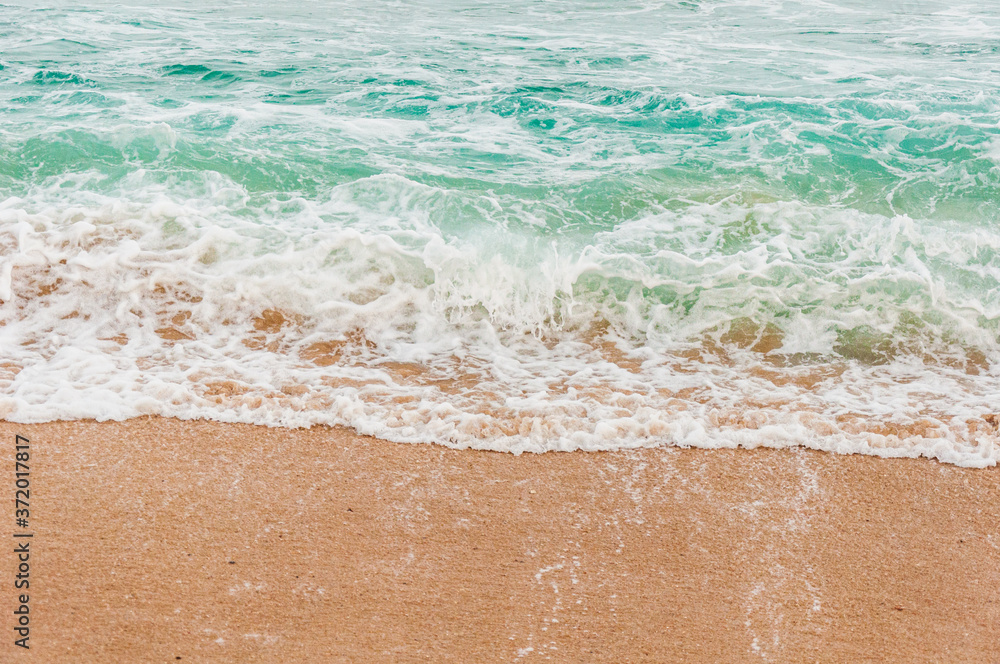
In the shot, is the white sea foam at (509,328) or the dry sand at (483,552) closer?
the dry sand at (483,552)

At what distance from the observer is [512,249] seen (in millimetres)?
6051

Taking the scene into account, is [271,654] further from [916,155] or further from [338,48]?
[338,48]

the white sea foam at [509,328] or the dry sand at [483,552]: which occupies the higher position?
the white sea foam at [509,328]

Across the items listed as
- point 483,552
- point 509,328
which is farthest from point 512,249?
point 483,552

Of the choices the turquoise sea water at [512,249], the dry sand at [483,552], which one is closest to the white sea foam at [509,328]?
the turquoise sea water at [512,249]

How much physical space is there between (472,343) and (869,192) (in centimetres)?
441

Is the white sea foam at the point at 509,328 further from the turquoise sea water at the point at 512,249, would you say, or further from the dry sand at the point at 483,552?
the dry sand at the point at 483,552

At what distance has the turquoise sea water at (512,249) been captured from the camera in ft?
14.2

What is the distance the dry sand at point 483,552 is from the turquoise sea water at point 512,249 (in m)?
0.24

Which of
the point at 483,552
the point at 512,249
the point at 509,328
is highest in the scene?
the point at 512,249

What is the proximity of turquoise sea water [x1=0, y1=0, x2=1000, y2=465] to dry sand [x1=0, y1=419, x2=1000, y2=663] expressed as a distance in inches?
9.5

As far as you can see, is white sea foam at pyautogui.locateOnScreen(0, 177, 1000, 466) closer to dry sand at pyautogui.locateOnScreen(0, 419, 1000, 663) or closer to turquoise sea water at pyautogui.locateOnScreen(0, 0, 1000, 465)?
turquoise sea water at pyautogui.locateOnScreen(0, 0, 1000, 465)

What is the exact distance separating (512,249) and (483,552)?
3.18 meters

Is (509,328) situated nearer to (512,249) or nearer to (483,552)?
(512,249)
